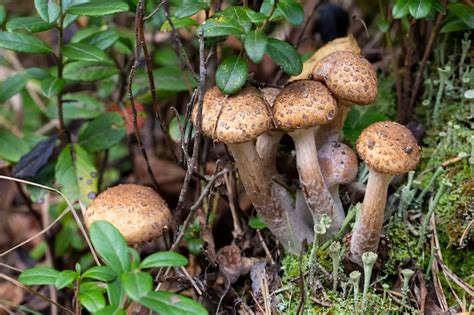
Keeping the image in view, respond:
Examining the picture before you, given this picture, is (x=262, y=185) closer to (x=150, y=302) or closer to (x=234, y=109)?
(x=234, y=109)

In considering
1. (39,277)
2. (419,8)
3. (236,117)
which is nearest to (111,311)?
(39,277)

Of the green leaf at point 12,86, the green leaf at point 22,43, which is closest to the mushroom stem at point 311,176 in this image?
the green leaf at point 22,43

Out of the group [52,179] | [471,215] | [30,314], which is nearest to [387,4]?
[471,215]

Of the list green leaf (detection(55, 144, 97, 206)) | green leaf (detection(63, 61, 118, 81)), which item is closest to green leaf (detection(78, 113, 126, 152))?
Result: green leaf (detection(55, 144, 97, 206))

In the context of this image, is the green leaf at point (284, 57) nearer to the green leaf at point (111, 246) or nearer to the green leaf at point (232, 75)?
the green leaf at point (232, 75)

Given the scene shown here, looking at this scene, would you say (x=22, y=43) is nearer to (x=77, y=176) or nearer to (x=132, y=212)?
(x=77, y=176)

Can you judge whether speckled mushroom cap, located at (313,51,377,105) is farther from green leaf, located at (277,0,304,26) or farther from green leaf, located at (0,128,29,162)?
green leaf, located at (0,128,29,162)

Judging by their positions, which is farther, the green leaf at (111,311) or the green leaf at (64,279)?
the green leaf at (64,279)
